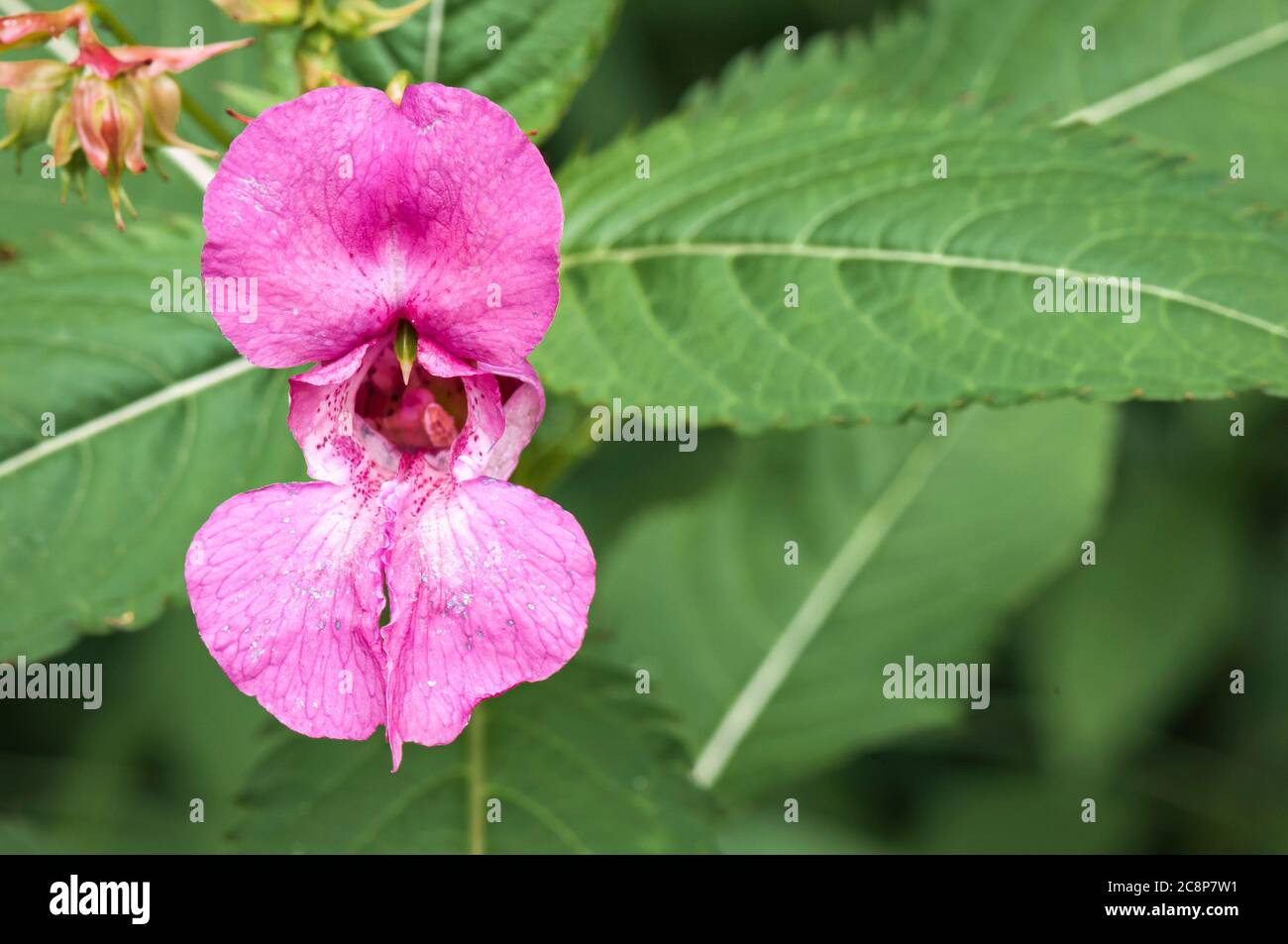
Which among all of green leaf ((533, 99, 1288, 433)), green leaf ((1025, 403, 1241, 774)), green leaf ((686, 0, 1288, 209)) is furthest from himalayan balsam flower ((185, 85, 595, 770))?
green leaf ((1025, 403, 1241, 774))

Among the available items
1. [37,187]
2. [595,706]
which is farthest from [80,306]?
[595,706]

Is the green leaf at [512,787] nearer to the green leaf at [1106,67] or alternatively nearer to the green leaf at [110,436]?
the green leaf at [110,436]

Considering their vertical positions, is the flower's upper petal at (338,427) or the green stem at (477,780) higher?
the flower's upper petal at (338,427)

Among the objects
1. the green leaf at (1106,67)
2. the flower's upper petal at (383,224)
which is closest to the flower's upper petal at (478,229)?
the flower's upper petal at (383,224)

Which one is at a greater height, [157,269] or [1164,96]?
[1164,96]

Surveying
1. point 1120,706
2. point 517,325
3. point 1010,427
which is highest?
point 1010,427

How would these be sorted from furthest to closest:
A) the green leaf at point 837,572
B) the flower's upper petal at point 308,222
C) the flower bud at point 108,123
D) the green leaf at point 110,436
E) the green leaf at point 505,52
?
the green leaf at point 837,572
the green leaf at point 505,52
the green leaf at point 110,436
the flower bud at point 108,123
the flower's upper petal at point 308,222
